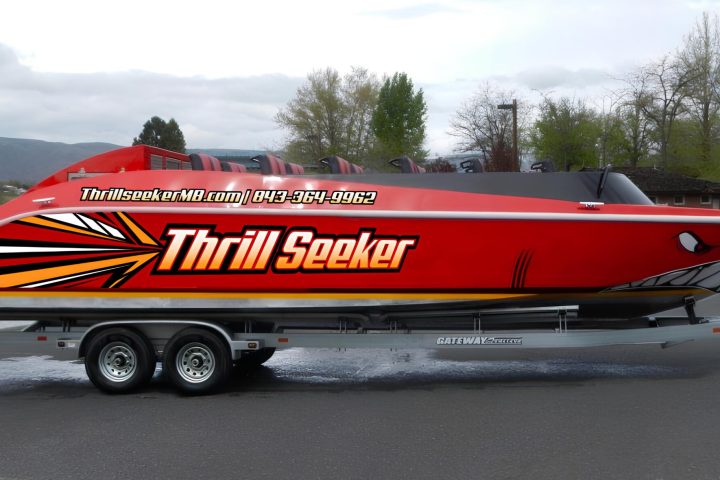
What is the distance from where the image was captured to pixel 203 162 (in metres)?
8.78

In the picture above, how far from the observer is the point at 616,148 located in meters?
53.0

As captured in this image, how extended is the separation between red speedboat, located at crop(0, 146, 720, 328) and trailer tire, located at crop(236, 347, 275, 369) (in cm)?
111

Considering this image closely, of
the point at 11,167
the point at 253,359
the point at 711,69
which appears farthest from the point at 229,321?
the point at 11,167

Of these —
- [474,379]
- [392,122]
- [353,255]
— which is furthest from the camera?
[392,122]

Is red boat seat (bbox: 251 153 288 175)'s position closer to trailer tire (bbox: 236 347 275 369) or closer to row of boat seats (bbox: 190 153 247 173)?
row of boat seats (bbox: 190 153 247 173)

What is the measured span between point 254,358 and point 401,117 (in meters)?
51.0

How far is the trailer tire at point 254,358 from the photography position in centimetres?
920

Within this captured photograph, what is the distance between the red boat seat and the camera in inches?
340

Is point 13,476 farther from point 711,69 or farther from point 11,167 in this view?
point 11,167

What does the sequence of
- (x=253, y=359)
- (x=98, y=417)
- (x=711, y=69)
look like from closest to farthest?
1. (x=98, y=417)
2. (x=253, y=359)
3. (x=711, y=69)

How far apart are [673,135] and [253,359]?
156 feet

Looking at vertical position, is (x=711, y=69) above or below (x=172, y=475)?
above

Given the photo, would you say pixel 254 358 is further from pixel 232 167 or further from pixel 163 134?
pixel 163 134

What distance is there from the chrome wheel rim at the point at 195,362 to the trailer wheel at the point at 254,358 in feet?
2.68
